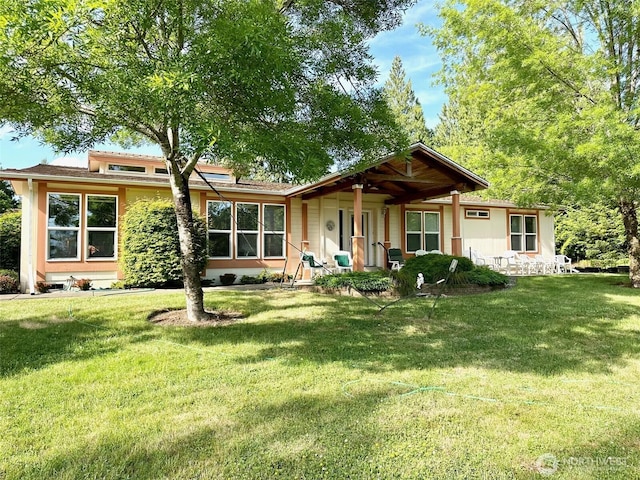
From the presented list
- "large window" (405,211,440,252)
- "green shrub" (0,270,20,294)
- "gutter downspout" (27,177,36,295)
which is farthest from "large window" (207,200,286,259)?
"large window" (405,211,440,252)

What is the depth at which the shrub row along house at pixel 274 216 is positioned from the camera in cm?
969

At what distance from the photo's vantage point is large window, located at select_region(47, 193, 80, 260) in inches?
383

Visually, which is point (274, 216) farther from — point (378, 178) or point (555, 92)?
point (555, 92)

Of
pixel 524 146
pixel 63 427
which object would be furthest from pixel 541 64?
pixel 63 427

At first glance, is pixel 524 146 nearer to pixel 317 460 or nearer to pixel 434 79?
pixel 434 79

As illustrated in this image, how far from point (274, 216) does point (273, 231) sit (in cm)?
50

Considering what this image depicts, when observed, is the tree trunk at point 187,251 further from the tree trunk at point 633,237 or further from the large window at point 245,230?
the tree trunk at point 633,237

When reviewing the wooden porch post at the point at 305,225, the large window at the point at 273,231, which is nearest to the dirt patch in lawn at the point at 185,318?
the large window at the point at 273,231

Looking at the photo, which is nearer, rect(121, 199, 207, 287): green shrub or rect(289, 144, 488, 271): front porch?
rect(121, 199, 207, 287): green shrub

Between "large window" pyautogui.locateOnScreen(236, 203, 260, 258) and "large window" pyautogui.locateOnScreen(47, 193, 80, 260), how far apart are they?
4208 mm

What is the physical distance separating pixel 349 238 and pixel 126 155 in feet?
27.2

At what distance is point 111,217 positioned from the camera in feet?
34.0

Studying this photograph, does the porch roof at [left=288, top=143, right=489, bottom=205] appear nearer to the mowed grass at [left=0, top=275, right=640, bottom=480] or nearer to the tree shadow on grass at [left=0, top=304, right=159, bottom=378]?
the mowed grass at [left=0, top=275, right=640, bottom=480]

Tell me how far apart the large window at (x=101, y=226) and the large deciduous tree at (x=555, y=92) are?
32.4ft
